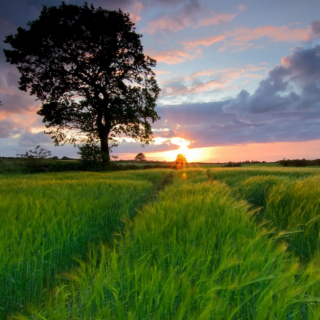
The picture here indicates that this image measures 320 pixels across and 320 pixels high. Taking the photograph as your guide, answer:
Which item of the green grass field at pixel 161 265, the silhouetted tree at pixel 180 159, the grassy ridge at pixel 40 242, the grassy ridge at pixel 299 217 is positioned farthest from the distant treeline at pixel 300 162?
the grassy ridge at pixel 40 242

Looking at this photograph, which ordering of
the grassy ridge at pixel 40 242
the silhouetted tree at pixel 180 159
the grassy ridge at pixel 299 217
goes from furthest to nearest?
1. the silhouetted tree at pixel 180 159
2. the grassy ridge at pixel 299 217
3. the grassy ridge at pixel 40 242

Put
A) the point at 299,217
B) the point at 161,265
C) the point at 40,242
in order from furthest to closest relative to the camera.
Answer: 1. the point at 299,217
2. the point at 40,242
3. the point at 161,265

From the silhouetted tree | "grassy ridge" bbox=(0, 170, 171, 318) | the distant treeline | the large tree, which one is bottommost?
"grassy ridge" bbox=(0, 170, 171, 318)

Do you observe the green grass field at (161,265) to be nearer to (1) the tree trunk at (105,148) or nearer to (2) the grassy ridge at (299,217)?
(2) the grassy ridge at (299,217)

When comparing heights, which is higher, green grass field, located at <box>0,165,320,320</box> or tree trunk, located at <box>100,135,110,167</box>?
tree trunk, located at <box>100,135,110,167</box>

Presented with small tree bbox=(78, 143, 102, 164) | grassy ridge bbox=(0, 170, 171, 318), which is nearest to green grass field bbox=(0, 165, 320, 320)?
grassy ridge bbox=(0, 170, 171, 318)

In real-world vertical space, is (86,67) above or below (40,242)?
above

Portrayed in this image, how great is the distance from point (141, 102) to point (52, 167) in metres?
11.4

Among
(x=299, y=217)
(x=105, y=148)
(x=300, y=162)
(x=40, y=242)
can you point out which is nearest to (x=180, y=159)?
(x=300, y=162)

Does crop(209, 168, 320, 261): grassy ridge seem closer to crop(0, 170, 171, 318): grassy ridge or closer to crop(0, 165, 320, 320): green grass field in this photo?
crop(0, 165, 320, 320): green grass field

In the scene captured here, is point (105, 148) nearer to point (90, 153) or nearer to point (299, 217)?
point (90, 153)

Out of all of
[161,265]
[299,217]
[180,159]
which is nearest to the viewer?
[161,265]

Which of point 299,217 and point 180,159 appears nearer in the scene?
point 299,217

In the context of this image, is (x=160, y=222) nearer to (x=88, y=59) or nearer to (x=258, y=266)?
(x=258, y=266)
